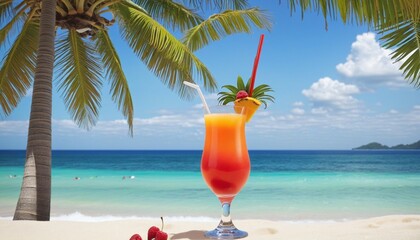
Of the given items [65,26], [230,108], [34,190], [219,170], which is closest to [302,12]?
[230,108]

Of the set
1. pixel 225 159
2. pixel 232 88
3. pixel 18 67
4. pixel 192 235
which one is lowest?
pixel 192 235

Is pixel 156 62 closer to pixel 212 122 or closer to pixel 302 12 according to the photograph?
pixel 302 12

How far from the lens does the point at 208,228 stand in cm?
255

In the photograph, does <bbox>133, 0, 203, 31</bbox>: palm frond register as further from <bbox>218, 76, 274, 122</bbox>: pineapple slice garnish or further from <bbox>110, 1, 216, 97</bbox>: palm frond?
<bbox>218, 76, 274, 122</bbox>: pineapple slice garnish

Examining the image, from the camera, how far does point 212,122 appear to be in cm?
230

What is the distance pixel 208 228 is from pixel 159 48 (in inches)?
125

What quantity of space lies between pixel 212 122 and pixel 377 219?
131 cm

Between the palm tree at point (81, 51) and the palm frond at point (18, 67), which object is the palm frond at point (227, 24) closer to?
the palm tree at point (81, 51)

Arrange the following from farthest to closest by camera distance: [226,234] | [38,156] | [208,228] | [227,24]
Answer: [227,24] < [38,156] < [208,228] < [226,234]

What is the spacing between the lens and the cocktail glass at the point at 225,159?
214 cm

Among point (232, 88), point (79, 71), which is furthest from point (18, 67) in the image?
point (232, 88)

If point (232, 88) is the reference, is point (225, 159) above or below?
below

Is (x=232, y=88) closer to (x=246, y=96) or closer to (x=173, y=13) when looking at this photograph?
(x=246, y=96)

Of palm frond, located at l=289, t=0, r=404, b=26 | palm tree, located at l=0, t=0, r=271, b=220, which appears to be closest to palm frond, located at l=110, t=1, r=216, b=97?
palm tree, located at l=0, t=0, r=271, b=220
